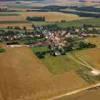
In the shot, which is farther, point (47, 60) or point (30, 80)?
point (47, 60)

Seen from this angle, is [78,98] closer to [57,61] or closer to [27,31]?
[57,61]

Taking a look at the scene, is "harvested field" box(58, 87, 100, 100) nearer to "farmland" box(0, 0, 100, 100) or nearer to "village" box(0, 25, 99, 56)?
"farmland" box(0, 0, 100, 100)

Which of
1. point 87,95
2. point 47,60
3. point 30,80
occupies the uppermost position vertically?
point 30,80

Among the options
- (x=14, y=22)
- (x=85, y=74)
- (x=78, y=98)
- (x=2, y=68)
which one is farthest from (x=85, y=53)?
(x=14, y=22)

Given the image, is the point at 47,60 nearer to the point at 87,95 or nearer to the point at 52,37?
the point at 87,95

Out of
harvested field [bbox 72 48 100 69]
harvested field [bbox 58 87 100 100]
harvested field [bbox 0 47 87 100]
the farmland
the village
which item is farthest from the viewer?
the village

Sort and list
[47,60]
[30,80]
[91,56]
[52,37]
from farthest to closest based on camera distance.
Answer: [52,37]
[91,56]
[47,60]
[30,80]

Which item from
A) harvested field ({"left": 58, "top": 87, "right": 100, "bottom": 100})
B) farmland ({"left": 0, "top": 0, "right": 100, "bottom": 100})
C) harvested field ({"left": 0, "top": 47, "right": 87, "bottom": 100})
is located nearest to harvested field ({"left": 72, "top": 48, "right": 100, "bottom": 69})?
farmland ({"left": 0, "top": 0, "right": 100, "bottom": 100})

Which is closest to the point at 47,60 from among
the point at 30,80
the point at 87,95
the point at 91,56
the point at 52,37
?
the point at 91,56
